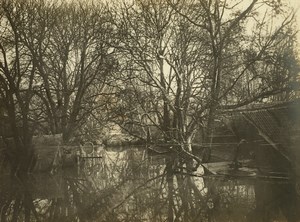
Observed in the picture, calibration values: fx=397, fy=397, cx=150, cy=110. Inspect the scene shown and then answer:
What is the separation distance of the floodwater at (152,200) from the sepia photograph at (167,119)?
5 centimetres

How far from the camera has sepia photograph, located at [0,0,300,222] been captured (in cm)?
1132

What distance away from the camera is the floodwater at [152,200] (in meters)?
9.66

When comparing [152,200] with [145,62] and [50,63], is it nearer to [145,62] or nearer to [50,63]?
[145,62]

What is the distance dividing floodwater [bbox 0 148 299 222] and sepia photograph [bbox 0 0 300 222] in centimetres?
5

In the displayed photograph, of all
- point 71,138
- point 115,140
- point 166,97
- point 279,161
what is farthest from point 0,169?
point 115,140

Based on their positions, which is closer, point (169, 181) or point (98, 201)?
point (98, 201)

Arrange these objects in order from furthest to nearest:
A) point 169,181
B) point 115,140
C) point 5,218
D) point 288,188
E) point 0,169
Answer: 1. point 115,140
2. point 0,169
3. point 169,181
4. point 288,188
5. point 5,218

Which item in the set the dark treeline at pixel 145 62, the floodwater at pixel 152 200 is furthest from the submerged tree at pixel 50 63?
the floodwater at pixel 152 200

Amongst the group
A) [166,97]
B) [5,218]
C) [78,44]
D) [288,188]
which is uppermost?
[78,44]

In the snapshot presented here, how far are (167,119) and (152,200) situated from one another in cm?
1308

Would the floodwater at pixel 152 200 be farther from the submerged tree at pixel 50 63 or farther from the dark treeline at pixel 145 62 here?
the submerged tree at pixel 50 63

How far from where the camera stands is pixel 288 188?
1197 cm

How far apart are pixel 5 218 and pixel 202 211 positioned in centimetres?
537

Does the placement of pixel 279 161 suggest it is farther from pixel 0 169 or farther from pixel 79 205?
pixel 0 169
